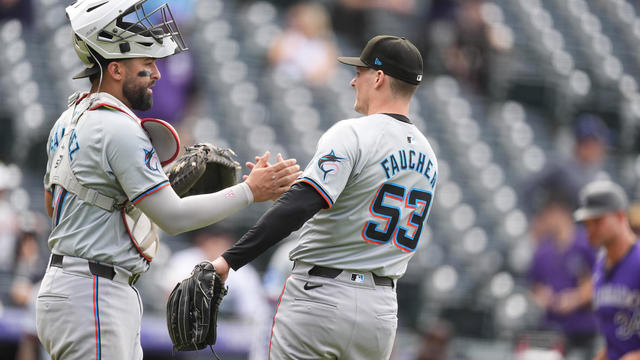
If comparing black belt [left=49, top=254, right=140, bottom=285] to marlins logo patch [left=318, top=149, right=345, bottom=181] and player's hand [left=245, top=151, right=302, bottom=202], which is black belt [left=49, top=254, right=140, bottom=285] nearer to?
player's hand [left=245, top=151, right=302, bottom=202]

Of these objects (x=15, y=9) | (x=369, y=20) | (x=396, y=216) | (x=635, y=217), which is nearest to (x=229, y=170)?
(x=396, y=216)

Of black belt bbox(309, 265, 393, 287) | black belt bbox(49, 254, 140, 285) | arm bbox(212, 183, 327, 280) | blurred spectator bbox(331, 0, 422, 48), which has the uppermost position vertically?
blurred spectator bbox(331, 0, 422, 48)

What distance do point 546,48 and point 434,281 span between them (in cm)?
508

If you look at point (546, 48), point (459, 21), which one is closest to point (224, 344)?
point (459, 21)

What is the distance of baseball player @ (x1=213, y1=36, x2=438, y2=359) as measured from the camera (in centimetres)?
317

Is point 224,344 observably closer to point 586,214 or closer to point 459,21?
point 586,214

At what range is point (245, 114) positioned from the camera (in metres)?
10.2

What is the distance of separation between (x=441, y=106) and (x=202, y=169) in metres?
8.66

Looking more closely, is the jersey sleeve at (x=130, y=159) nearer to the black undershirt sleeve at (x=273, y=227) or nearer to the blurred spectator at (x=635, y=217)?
the black undershirt sleeve at (x=273, y=227)

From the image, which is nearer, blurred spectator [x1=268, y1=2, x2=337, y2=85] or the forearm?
the forearm

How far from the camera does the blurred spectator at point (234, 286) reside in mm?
7203

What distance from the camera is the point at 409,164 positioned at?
332cm

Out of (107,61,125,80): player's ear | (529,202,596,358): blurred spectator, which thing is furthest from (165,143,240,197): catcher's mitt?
(529,202,596,358): blurred spectator

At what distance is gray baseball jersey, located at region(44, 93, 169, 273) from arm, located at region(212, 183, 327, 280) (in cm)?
33
